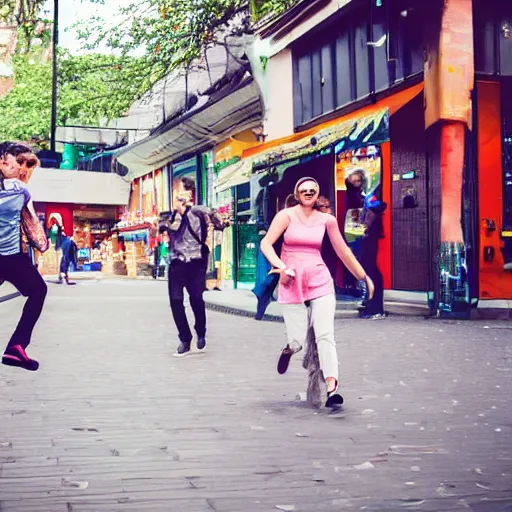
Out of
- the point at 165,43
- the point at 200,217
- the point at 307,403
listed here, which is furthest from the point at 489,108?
Answer: the point at 165,43

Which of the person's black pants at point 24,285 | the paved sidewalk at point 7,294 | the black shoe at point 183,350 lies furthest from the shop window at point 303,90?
the person's black pants at point 24,285

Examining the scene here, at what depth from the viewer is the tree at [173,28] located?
2739 cm

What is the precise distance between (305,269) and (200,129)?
23.6 metres

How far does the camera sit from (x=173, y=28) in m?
30.6

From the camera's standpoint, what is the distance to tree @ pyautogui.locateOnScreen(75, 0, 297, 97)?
27.4 meters

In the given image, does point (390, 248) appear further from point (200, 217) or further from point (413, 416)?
point (413, 416)

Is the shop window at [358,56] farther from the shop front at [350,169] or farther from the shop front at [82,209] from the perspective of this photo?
the shop front at [82,209]

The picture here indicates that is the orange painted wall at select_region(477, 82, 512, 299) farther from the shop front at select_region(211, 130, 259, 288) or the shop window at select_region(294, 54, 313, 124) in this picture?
the shop front at select_region(211, 130, 259, 288)

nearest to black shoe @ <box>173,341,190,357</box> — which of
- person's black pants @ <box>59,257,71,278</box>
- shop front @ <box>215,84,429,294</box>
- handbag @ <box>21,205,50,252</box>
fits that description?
handbag @ <box>21,205,50,252</box>

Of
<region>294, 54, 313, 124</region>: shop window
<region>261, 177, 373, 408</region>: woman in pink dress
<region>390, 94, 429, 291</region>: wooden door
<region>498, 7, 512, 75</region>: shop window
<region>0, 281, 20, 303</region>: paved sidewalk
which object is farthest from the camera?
<region>294, 54, 313, 124</region>: shop window

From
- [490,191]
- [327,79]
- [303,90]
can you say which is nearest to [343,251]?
[490,191]

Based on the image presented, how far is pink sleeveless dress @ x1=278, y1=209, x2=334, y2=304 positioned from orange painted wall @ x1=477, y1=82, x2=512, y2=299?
9223mm

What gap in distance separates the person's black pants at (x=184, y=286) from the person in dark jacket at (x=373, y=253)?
511cm

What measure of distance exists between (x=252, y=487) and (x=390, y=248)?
14.4 m
